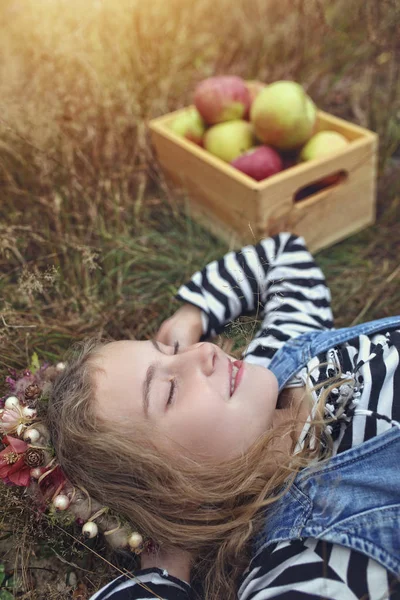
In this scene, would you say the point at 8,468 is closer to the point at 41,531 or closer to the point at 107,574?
the point at 41,531

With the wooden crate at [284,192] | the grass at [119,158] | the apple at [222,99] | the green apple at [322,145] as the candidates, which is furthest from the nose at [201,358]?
the apple at [222,99]

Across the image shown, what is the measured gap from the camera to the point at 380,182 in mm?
2686

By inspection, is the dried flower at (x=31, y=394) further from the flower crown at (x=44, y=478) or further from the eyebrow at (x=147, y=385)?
the eyebrow at (x=147, y=385)

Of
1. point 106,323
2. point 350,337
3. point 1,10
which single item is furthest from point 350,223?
point 1,10

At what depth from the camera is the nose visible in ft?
4.50

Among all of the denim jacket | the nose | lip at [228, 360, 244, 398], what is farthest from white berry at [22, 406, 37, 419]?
the denim jacket

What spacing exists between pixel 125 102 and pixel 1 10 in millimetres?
1290

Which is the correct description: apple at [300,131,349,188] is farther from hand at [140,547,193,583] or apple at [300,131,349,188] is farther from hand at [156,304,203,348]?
hand at [140,547,193,583]

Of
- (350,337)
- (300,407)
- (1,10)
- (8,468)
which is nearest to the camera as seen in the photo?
(8,468)

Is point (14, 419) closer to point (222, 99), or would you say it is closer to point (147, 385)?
point (147, 385)

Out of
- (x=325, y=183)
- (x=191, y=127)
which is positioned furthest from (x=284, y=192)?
(x=191, y=127)

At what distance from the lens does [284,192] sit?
216 centimetres

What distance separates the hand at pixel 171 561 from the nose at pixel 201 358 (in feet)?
1.53

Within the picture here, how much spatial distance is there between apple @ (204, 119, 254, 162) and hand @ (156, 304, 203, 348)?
0.81 m
